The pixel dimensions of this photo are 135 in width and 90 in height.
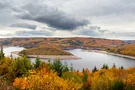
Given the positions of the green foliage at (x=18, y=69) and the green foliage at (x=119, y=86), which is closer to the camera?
the green foliage at (x=119, y=86)

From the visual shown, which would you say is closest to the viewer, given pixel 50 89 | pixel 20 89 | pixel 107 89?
pixel 50 89

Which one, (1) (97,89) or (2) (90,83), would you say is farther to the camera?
(2) (90,83)

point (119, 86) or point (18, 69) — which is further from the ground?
point (18, 69)

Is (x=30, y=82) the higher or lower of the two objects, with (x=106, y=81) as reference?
higher

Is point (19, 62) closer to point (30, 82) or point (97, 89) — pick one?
point (97, 89)

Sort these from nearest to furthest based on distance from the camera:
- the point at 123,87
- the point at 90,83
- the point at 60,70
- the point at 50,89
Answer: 1. the point at 50,89
2. the point at 123,87
3. the point at 90,83
4. the point at 60,70

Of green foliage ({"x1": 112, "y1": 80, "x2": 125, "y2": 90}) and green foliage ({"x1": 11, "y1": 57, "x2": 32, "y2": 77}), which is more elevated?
green foliage ({"x1": 11, "y1": 57, "x2": 32, "y2": 77})

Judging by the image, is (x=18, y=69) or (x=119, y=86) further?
(x=18, y=69)

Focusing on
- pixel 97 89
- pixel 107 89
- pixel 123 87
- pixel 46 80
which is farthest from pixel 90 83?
pixel 46 80

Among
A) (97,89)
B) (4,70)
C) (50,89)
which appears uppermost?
(50,89)

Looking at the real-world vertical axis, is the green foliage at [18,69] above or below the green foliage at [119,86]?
above

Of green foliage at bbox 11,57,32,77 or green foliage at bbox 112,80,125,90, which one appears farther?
green foliage at bbox 11,57,32,77

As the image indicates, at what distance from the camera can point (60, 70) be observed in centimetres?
7631

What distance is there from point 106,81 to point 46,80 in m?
42.8
